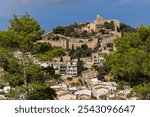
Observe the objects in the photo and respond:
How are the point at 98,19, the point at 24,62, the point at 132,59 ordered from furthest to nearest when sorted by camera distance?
the point at 98,19
the point at 132,59
the point at 24,62

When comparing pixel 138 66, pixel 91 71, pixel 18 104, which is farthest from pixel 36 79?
pixel 91 71

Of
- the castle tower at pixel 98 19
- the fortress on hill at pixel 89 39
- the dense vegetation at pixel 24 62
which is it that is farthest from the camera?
the castle tower at pixel 98 19

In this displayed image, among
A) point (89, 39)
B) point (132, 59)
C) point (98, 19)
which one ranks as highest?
point (98, 19)

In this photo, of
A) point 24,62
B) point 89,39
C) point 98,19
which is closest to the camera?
point 24,62

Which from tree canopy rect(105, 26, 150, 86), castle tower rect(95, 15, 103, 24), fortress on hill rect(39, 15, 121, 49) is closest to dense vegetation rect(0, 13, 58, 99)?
tree canopy rect(105, 26, 150, 86)

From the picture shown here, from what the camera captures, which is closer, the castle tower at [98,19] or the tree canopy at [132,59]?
the tree canopy at [132,59]

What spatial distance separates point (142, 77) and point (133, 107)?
7.15 meters

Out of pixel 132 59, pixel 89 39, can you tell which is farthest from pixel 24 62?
pixel 89 39

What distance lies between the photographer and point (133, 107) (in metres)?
9.42

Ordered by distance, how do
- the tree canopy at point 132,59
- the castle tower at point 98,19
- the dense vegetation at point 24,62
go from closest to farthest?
the dense vegetation at point 24,62 → the tree canopy at point 132,59 → the castle tower at point 98,19

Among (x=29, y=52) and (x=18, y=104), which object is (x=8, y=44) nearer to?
(x=29, y=52)

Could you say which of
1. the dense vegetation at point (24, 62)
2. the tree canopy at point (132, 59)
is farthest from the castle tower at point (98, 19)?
the dense vegetation at point (24, 62)

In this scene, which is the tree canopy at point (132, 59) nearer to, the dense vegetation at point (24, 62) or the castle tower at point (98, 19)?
the dense vegetation at point (24, 62)

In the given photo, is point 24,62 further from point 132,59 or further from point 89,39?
point 89,39
